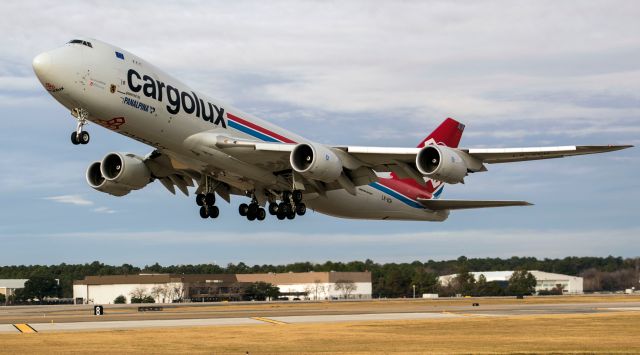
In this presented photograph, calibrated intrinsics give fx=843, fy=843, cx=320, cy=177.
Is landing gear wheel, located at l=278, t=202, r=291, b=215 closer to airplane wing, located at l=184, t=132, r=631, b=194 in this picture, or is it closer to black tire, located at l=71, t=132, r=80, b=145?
airplane wing, located at l=184, t=132, r=631, b=194

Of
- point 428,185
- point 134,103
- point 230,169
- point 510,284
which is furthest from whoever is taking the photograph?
point 510,284

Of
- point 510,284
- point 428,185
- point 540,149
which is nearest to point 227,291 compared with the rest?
point 510,284

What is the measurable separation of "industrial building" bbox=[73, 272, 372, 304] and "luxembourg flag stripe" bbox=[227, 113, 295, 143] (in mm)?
87505

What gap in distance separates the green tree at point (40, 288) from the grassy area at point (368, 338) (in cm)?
11841

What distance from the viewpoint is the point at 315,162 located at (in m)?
41.1

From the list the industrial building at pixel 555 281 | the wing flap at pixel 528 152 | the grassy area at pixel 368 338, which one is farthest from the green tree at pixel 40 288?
the wing flap at pixel 528 152

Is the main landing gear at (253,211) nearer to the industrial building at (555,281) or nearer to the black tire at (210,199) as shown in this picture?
the black tire at (210,199)

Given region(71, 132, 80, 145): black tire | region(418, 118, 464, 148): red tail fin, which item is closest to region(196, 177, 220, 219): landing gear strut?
region(71, 132, 80, 145): black tire

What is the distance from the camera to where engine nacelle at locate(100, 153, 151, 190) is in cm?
4641

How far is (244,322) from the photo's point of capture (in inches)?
2040

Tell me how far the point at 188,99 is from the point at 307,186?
9914 mm

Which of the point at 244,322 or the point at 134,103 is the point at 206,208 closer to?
the point at 244,322

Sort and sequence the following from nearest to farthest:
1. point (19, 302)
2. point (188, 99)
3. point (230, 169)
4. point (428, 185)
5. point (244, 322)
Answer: point (188, 99) < point (230, 169) < point (244, 322) < point (428, 185) < point (19, 302)

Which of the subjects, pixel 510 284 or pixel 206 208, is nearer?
pixel 206 208
